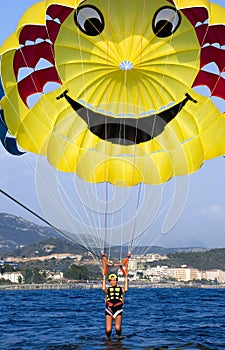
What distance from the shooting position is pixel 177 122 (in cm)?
1498

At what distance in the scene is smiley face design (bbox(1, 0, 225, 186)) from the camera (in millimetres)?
13422

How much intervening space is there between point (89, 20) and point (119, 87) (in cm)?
191

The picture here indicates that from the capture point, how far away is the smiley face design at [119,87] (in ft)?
44.0

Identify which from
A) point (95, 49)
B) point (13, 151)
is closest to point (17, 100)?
point (13, 151)

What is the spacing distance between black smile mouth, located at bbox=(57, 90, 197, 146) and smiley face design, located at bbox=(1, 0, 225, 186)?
0.03 meters

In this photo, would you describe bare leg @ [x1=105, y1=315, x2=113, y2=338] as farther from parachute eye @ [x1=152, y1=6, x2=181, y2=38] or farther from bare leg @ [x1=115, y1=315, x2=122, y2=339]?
parachute eye @ [x1=152, y1=6, x2=181, y2=38]

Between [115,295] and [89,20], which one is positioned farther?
[89,20]

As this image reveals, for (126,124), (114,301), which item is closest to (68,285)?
(126,124)

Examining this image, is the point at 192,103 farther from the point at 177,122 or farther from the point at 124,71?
the point at 124,71

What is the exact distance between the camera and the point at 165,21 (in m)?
13.4

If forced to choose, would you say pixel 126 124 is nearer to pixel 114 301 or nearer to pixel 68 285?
pixel 114 301

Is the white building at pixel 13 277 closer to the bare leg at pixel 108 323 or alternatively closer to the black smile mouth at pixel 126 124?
the black smile mouth at pixel 126 124

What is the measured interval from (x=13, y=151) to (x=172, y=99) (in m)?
4.07

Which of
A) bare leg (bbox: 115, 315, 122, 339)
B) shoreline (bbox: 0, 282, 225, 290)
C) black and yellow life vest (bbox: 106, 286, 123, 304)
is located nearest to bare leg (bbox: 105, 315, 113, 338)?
bare leg (bbox: 115, 315, 122, 339)
